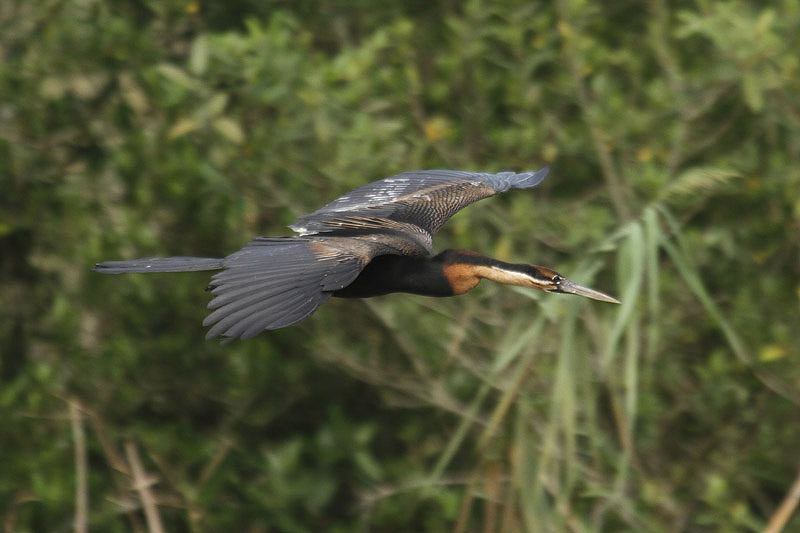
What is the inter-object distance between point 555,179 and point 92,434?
291 cm

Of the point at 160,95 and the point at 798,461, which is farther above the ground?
the point at 160,95

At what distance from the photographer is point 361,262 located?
4.44 metres

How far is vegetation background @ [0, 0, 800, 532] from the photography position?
6.29 meters

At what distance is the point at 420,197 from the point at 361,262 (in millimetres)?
1316

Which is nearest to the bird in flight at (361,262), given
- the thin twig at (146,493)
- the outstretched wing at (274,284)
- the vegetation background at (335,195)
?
the outstretched wing at (274,284)

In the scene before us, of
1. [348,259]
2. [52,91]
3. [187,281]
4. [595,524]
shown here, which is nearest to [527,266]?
[348,259]

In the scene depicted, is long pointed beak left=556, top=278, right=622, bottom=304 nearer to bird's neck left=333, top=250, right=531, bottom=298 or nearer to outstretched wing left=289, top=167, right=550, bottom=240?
bird's neck left=333, top=250, right=531, bottom=298

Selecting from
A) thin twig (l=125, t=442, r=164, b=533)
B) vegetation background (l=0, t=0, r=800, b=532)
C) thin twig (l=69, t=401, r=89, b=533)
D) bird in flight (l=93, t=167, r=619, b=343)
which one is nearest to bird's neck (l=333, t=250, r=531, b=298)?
bird in flight (l=93, t=167, r=619, b=343)

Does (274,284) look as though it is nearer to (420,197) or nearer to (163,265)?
(163,265)

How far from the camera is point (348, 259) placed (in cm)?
446

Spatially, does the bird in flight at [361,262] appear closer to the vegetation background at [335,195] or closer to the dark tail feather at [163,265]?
the dark tail feather at [163,265]

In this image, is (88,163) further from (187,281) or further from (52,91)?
(187,281)

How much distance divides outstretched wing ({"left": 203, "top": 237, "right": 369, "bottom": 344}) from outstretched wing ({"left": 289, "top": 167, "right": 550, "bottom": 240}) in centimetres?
63

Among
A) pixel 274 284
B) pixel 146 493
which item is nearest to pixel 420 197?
pixel 274 284
